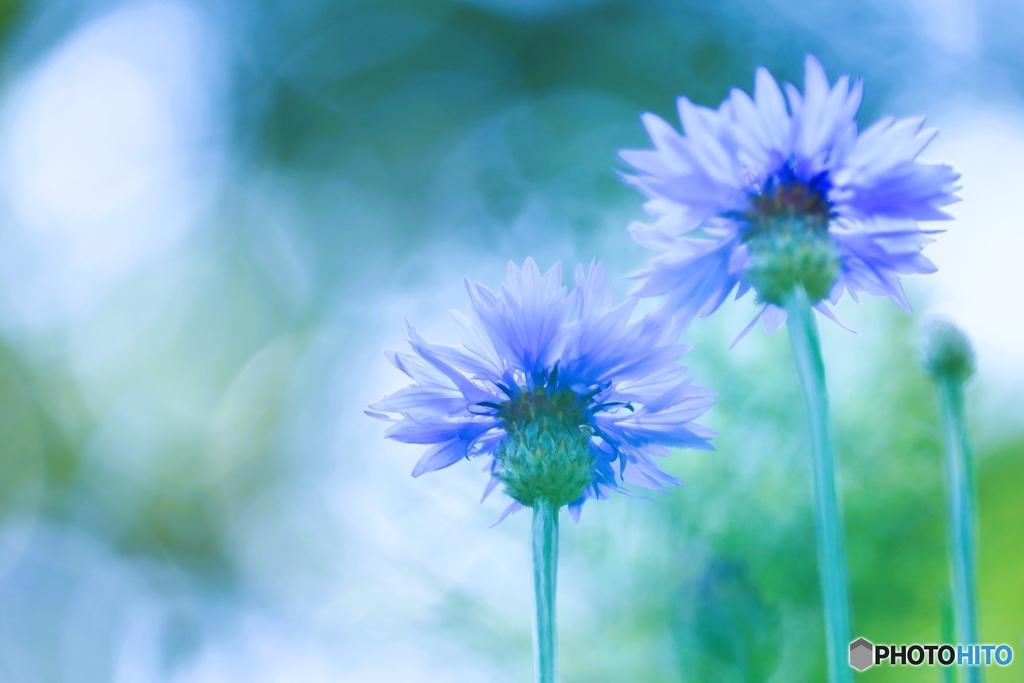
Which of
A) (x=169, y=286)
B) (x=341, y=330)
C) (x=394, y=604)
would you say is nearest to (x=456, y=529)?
(x=394, y=604)

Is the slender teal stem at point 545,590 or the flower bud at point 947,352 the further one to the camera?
the flower bud at point 947,352

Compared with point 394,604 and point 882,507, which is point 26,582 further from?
point 882,507

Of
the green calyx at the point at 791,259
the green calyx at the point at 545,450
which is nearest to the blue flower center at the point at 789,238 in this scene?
the green calyx at the point at 791,259

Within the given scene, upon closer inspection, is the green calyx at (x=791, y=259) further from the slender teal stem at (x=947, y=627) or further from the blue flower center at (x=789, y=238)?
the slender teal stem at (x=947, y=627)

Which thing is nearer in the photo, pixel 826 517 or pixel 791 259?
pixel 826 517

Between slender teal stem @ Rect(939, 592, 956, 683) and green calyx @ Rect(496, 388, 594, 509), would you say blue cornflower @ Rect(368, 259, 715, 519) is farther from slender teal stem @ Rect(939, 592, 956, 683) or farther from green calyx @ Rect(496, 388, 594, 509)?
slender teal stem @ Rect(939, 592, 956, 683)

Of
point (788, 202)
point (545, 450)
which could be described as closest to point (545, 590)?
point (545, 450)

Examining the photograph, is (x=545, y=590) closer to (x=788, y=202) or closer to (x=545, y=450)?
(x=545, y=450)
